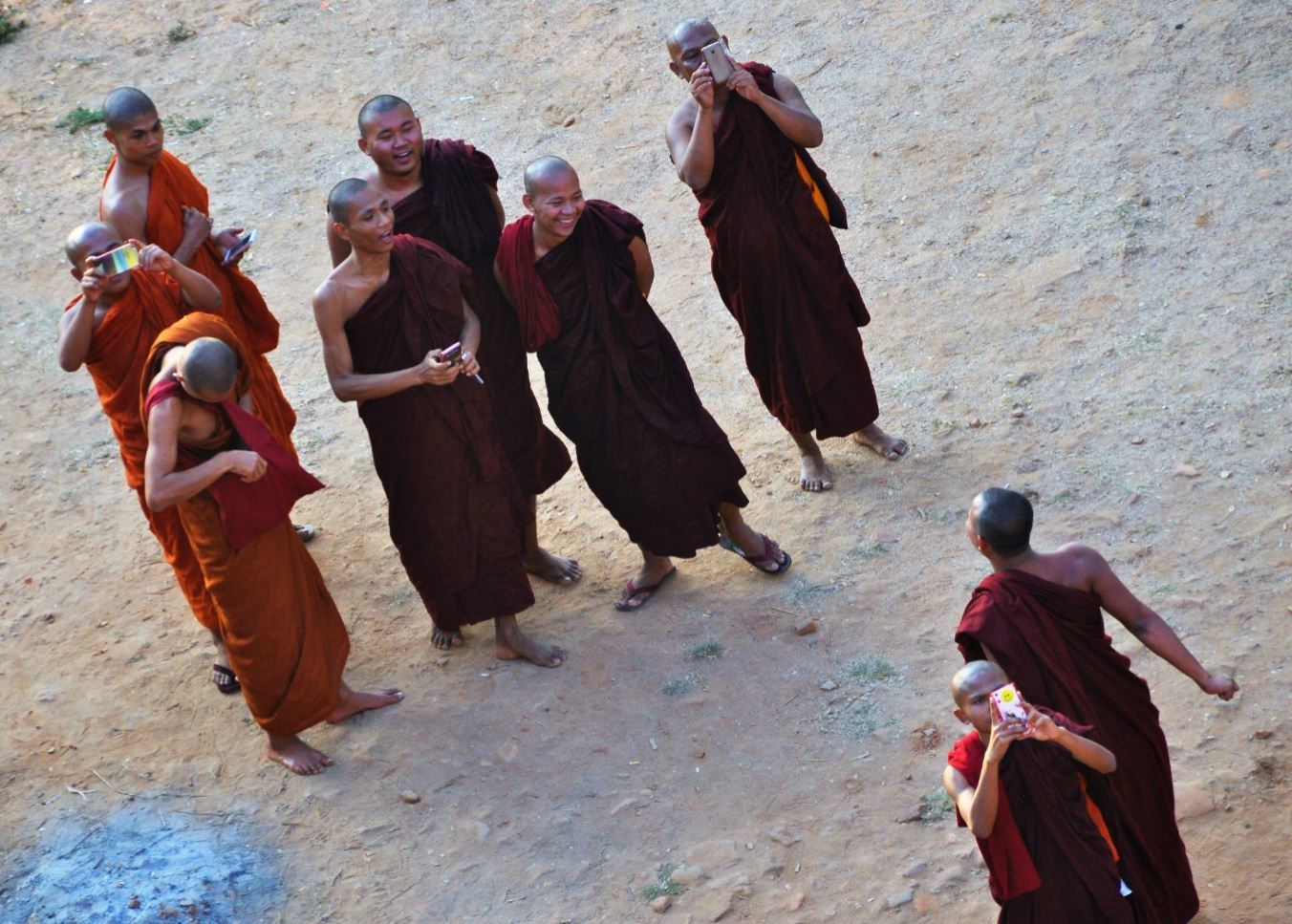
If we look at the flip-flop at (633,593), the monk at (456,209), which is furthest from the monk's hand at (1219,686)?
the monk at (456,209)

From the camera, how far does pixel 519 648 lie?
217 inches

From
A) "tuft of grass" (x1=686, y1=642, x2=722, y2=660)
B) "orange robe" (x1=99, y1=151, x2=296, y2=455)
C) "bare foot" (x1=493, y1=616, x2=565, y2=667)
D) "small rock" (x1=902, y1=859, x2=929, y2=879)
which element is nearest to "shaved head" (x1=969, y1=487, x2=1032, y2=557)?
"small rock" (x1=902, y1=859, x2=929, y2=879)

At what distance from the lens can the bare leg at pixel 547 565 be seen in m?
5.93

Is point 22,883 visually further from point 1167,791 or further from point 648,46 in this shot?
point 648,46

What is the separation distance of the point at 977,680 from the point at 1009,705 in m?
0.16

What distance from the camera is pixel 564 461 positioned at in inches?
235

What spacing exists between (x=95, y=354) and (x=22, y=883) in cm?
186

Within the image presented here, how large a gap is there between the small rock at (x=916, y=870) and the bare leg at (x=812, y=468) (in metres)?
2.14

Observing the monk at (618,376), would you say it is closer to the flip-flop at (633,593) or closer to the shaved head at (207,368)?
the flip-flop at (633,593)

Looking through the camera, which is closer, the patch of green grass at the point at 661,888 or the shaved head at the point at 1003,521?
the shaved head at the point at 1003,521

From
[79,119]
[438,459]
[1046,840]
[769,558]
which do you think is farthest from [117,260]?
[79,119]

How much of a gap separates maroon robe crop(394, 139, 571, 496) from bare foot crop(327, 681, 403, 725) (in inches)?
43.0

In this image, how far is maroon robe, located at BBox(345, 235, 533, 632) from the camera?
16.4ft

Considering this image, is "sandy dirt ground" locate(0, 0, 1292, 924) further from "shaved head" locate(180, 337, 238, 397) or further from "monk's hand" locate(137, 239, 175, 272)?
"monk's hand" locate(137, 239, 175, 272)
